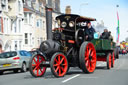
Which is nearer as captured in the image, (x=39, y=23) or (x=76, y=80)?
(x=76, y=80)

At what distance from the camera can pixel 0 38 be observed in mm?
34969

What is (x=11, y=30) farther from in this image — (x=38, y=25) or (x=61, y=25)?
(x=61, y=25)

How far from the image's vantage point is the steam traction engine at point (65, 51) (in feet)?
39.8

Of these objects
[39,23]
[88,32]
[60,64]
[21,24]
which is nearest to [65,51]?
[60,64]

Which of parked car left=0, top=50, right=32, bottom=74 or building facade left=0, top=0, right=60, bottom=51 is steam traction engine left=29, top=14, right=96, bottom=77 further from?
building facade left=0, top=0, right=60, bottom=51

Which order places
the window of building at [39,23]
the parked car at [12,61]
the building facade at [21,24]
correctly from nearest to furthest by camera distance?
1. the parked car at [12,61]
2. the building facade at [21,24]
3. the window of building at [39,23]

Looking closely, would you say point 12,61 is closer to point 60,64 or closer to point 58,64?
point 60,64

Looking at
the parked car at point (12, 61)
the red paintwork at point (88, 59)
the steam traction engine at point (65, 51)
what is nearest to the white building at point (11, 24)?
the parked car at point (12, 61)

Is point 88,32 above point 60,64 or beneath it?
above

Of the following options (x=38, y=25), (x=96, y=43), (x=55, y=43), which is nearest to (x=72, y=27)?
(x=55, y=43)

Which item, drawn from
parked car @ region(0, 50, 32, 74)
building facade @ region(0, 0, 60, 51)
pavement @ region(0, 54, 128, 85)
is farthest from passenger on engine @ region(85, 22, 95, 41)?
building facade @ region(0, 0, 60, 51)

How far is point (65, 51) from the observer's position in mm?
12711

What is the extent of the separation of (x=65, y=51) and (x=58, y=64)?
962 millimetres

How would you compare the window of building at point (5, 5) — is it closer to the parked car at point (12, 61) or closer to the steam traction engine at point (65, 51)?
the parked car at point (12, 61)
